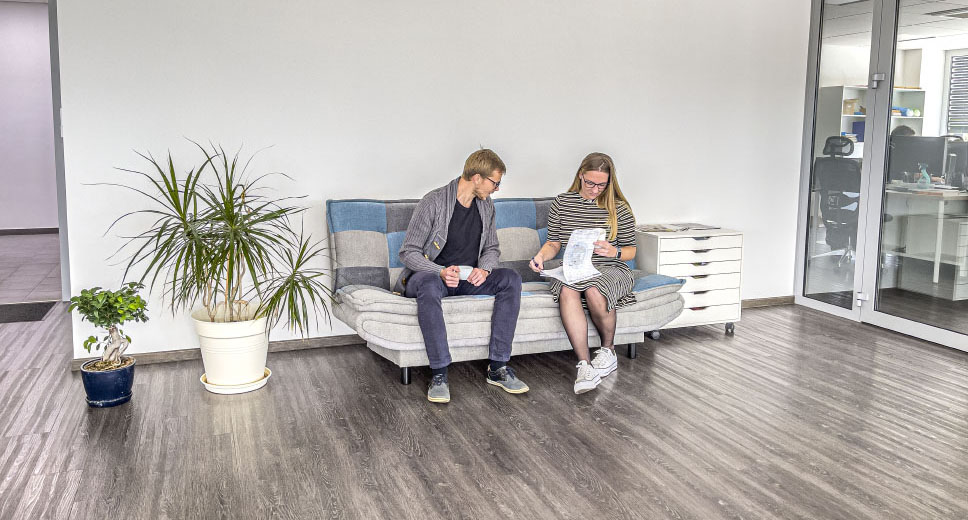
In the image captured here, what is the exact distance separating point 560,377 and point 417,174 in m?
1.48

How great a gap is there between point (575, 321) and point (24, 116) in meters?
7.39

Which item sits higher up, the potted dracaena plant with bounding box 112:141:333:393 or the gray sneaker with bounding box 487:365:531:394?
the potted dracaena plant with bounding box 112:141:333:393

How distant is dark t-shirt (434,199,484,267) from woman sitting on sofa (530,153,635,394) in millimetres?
322

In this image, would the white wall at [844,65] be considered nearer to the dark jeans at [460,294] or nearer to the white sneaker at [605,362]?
the white sneaker at [605,362]

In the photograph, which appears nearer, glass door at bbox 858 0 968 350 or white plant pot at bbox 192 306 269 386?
white plant pot at bbox 192 306 269 386

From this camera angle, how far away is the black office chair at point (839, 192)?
5.09m

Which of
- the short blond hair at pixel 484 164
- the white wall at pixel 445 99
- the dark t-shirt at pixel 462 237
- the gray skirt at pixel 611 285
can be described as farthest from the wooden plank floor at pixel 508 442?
the short blond hair at pixel 484 164

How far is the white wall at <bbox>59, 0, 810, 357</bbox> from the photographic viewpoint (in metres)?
3.91

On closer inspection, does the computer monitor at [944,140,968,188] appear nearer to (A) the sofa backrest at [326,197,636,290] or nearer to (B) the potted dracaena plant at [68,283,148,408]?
(A) the sofa backrest at [326,197,636,290]

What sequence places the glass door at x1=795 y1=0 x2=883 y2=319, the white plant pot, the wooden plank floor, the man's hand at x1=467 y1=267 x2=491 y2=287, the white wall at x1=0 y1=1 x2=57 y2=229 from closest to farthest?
the wooden plank floor → the white plant pot → the man's hand at x1=467 y1=267 x2=491 y2=287 → the glass door at x1=795 y1=0 x2=883 y2=319 → the white wall at x1=0 y1=1 x2=57 y2=229

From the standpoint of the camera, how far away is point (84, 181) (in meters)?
3.88

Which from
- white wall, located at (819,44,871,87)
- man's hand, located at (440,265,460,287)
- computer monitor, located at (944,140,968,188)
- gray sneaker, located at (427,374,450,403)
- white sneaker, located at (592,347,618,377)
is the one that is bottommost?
gray sneaker, located at (427,374,450,403)

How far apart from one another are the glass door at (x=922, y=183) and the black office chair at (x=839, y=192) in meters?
0.18

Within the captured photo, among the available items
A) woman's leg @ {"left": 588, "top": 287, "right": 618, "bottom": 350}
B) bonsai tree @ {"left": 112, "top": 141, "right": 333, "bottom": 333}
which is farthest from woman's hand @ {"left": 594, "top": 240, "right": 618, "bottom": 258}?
bonsai tree @ {"left": 112, "top": 141, "right": 333, "bottom": 333}
